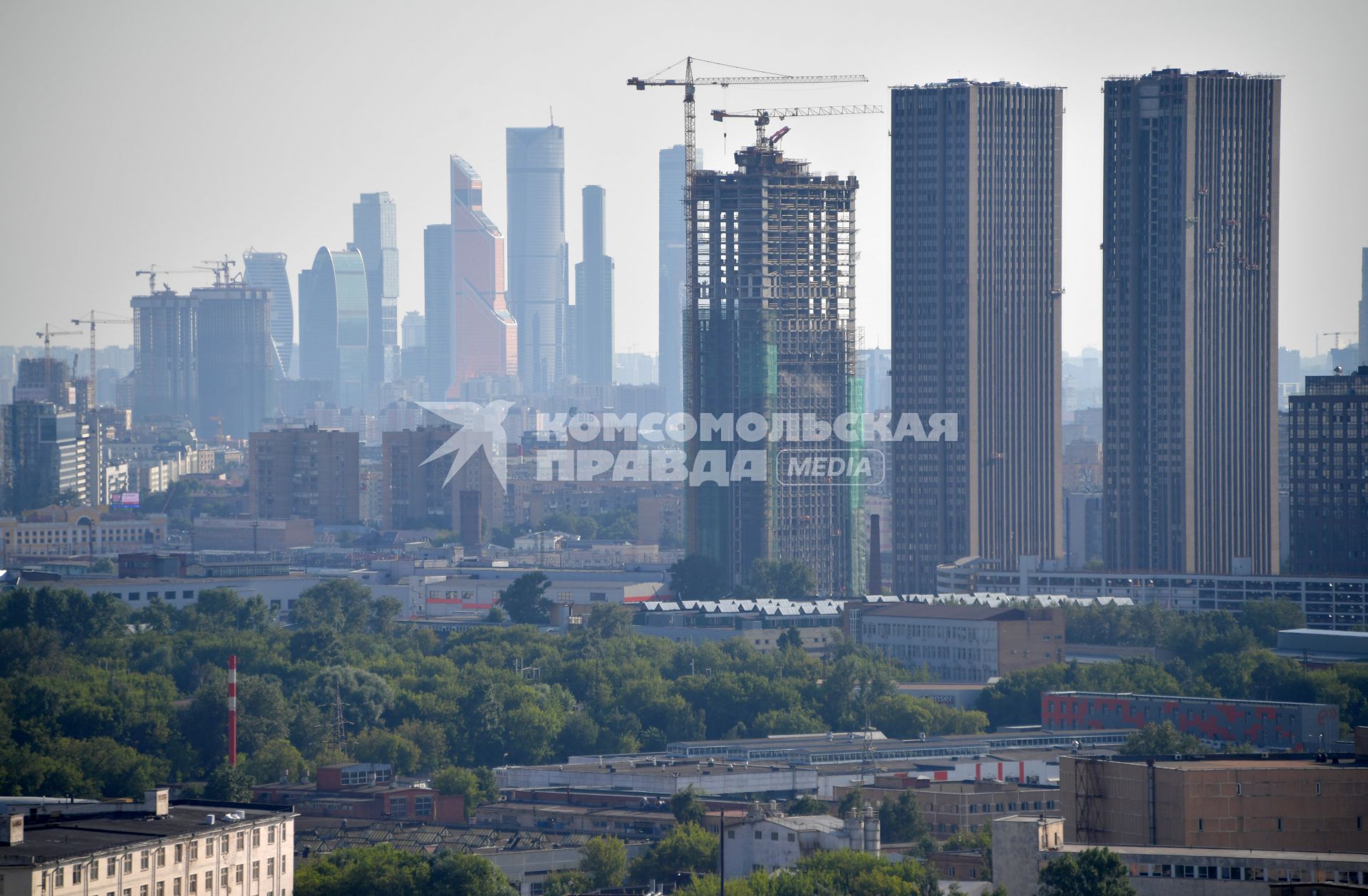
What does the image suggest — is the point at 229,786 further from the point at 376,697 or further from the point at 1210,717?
the point at 1210,717

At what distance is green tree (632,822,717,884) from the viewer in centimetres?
4662

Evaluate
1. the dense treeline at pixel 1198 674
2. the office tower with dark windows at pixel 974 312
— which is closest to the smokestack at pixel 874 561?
the office tower with dark windows at pixel 974 312

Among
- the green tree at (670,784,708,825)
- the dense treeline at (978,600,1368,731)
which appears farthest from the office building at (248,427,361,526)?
the green tree at (670,784,708,825)

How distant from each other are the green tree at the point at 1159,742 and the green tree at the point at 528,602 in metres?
37.3

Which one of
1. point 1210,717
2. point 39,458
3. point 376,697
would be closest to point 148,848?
point 376,697

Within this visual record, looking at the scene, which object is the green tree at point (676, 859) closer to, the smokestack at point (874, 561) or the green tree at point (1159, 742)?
the green tree at point (1159, 742)

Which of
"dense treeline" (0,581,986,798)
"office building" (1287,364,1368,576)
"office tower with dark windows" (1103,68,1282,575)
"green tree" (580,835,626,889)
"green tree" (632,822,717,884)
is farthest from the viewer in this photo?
→ "office tower with dark windows" (1103,68,1282,575)

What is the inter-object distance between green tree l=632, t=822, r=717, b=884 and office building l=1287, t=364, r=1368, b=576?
54.7m

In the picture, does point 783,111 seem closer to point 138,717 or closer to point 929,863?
point 138,717

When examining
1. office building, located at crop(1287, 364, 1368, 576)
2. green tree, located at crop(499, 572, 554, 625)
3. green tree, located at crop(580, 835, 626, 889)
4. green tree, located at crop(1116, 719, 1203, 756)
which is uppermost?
office building, located at crop(1287, 364, 1368, 576)

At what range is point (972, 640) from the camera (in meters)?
83.6

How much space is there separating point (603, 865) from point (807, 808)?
621cm

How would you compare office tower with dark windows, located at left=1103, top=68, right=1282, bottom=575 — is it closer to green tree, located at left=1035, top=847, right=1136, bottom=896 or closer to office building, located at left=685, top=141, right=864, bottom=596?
office building, located at left=685, top=141, right=864, bottom=596

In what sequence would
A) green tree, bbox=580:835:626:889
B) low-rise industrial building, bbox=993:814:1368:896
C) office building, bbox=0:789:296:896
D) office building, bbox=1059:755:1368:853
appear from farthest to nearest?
1. green tree, bbox=580:835:626:889
2. office building, bbox=1059:755:1368:853
3. office building, bbox=0:789:296:896
4. low-rise industrial building, bbox=993:814:1368:896
